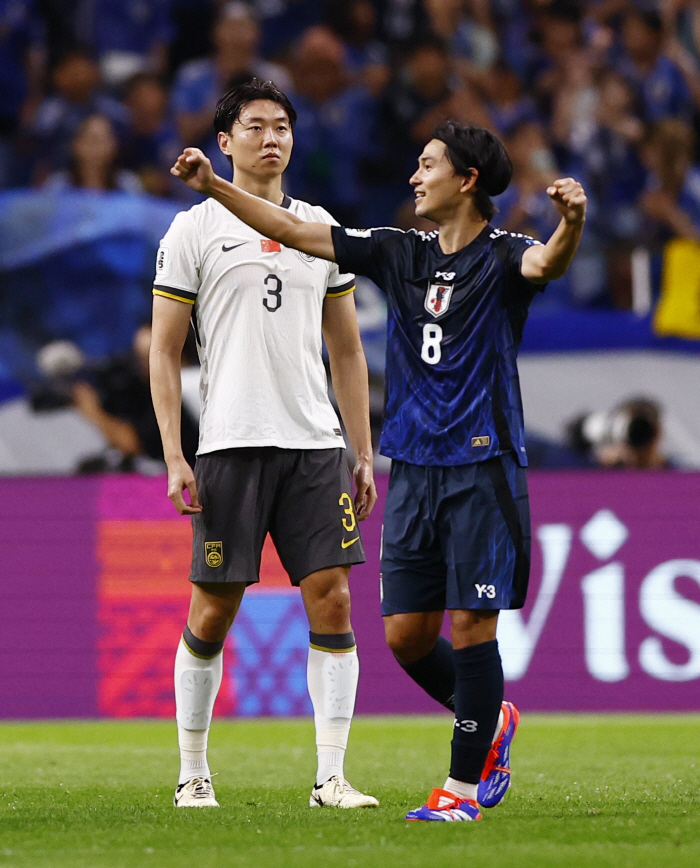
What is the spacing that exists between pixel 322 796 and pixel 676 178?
7991mm

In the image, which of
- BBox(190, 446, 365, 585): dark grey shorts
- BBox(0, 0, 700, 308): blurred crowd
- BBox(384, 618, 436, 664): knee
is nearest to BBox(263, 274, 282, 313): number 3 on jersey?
BBox(190, 446, 365, 585): dark grey shorts

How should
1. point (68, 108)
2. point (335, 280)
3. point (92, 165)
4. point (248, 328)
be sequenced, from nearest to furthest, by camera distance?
point (248, 328)
point (335, 280)
point (92, 165)
point (68, 108)

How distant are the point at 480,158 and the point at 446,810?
186 cm

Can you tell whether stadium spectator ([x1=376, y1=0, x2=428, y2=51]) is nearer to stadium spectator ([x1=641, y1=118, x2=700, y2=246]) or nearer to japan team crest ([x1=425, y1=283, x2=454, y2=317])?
stadium spectator ([x1=641, y1=118, x2=700, y2=246])

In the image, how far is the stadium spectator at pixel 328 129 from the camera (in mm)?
11312

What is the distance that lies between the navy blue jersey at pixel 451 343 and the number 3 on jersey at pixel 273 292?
0.31 m

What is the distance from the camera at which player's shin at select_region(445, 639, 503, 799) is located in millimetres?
4180

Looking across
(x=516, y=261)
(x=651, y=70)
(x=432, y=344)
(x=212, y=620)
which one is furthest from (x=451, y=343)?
(x=651, y=70)

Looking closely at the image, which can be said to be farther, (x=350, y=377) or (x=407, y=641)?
(x=350, y=377)

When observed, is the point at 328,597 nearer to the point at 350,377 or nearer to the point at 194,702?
the point at 194,702

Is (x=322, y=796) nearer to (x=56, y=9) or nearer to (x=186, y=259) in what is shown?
(x=186, y=259)

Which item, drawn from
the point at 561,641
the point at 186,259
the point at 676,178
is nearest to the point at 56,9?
the point at 676,178

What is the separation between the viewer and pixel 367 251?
14.5 ft

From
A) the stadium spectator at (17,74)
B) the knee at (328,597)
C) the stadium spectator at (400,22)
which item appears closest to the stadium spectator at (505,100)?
the stadium spectator at (400,22)
